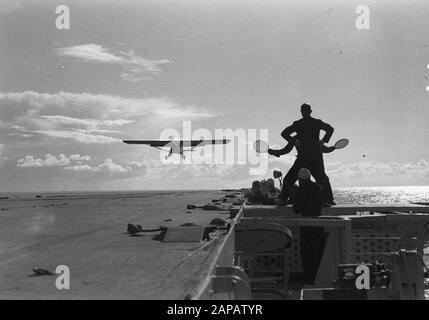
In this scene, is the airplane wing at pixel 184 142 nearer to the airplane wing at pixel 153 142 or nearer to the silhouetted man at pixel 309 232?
the airplane wing at pixel 153 142

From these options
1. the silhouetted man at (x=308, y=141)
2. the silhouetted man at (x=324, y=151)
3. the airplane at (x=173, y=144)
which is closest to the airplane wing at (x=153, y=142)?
the airplane at (x=173, y=144)

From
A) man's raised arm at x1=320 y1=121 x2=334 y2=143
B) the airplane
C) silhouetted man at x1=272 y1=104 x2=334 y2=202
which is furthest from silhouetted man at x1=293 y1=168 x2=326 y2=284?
the airplane

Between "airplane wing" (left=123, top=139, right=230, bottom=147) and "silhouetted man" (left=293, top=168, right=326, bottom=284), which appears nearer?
"silhouetted man" (left=293, top=168, right=326, bottom=284)

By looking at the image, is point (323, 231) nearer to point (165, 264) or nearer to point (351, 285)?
point (351, 285)

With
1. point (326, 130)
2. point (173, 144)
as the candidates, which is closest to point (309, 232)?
point (326, 130)

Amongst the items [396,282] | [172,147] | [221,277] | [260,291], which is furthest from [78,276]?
[172,147]

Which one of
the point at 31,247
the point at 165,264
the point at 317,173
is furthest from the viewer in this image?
the point at 317,173

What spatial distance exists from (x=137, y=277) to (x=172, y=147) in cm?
7190

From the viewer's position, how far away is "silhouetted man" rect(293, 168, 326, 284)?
33.0 ft

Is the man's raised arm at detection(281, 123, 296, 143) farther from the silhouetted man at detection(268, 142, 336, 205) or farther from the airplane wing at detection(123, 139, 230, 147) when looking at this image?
the airplane wing at detection(123, 139, 230, 147)

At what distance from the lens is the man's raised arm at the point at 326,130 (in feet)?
41.5

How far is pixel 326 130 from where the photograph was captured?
12727 millimetres
